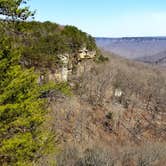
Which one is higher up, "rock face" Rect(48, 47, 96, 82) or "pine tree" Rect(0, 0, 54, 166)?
"pine tree" Rect(0, 0, 54, 166)

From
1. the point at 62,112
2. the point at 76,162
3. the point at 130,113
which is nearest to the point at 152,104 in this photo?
the point at 130,113

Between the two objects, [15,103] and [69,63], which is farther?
[69,63]

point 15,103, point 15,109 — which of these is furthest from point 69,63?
point 15,109

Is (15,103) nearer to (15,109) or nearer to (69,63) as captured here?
(15,109)

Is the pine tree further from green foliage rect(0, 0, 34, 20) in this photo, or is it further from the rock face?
the rock face

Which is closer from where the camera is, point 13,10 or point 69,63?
point 13,10

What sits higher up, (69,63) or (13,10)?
(13,10)

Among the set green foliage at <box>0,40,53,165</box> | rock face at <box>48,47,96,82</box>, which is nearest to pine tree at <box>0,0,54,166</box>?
green foliage at <box>0,40,53,165</box>

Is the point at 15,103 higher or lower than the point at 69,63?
higher

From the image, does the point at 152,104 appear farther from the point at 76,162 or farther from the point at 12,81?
the point at 12,81
